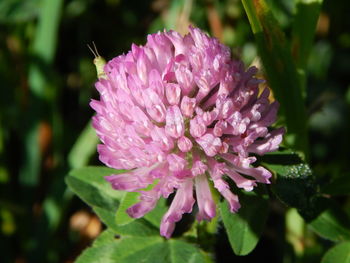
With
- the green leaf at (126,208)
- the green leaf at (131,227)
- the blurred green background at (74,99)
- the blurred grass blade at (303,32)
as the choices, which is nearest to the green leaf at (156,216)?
the green leaf at (131,227)

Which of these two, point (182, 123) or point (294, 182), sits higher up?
point (182, 123)

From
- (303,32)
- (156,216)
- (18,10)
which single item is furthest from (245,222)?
(18,10)

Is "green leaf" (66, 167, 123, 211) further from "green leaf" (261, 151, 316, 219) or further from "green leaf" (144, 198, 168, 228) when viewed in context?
"green leaf" (261, 151, 316, 219)

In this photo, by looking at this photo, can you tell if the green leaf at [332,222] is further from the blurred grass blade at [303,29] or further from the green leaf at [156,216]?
the blurred grass blade at [303,29]

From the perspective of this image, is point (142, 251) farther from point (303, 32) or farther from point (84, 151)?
point (303, 32)

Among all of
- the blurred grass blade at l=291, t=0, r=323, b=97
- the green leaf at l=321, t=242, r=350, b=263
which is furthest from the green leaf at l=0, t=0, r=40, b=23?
the green leaf at l=321, t=242, r=350, b=263

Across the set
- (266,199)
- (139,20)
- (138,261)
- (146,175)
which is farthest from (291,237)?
(139,20)
